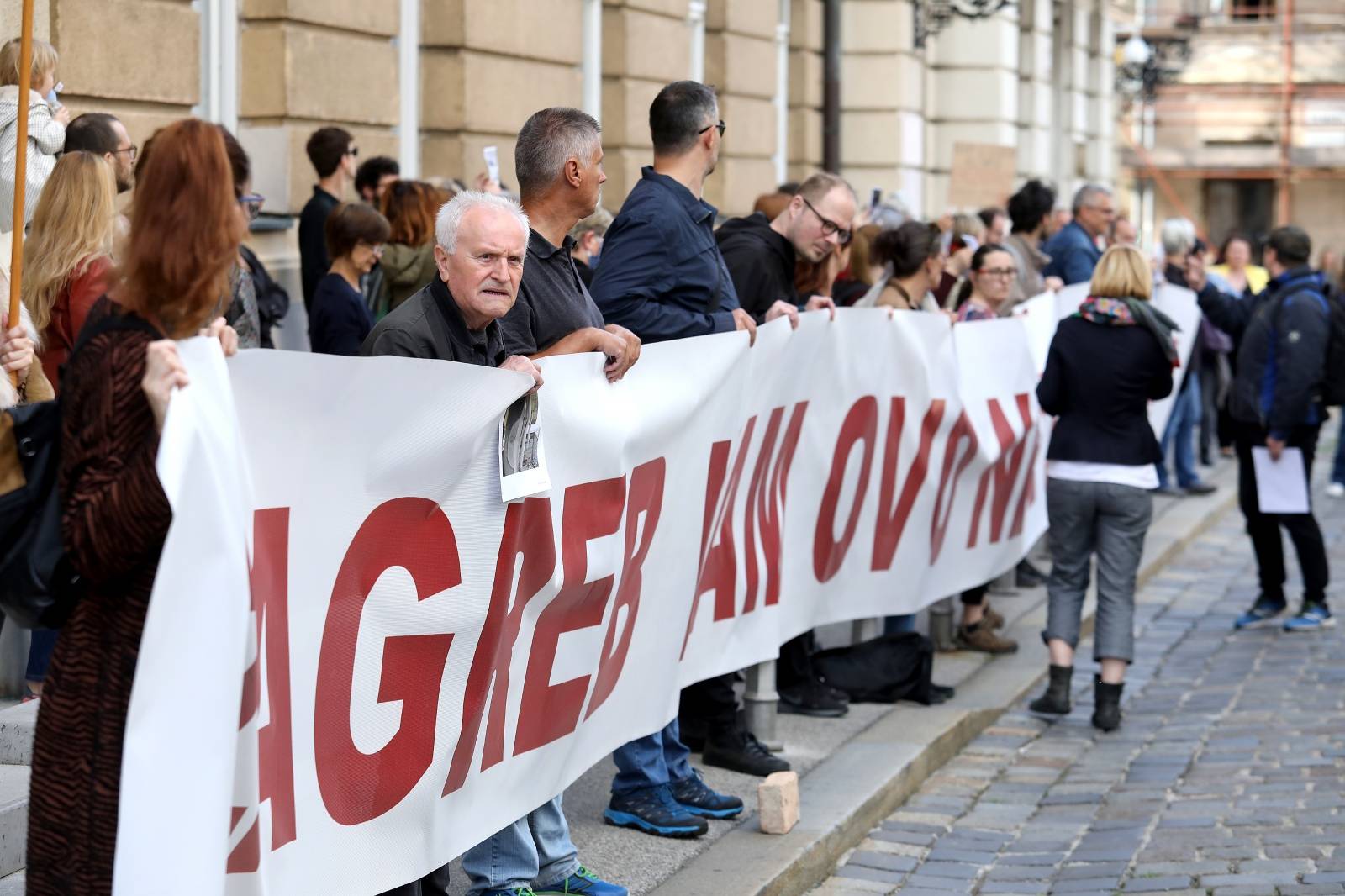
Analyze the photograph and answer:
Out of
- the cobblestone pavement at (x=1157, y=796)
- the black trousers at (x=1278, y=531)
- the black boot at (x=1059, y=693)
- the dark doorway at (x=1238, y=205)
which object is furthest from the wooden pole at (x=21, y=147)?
the dark doorway at (x=1238, y=205)

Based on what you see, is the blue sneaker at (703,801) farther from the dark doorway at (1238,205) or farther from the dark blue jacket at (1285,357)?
the dark doorway at (1238,205)

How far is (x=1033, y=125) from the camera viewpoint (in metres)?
26.2

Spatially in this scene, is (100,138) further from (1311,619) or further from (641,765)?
(1311,619)

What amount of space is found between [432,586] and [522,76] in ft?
28.7

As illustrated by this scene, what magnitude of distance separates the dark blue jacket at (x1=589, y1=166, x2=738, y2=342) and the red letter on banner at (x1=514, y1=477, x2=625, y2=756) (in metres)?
0.83

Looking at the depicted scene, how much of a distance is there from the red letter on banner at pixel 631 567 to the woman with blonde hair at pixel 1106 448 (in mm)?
3114

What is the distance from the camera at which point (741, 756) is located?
21.3 ft

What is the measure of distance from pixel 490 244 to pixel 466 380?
346 mm

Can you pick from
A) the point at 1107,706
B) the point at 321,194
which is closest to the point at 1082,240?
the point at 1107,706

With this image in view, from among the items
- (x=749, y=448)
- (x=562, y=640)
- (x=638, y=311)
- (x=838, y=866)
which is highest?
(x=638, y=311)

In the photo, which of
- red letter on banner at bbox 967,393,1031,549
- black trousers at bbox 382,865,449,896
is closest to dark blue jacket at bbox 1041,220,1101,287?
red letter on banner at bbox 967,393,1031,549

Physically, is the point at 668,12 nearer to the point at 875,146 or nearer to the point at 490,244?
the point at 875,146

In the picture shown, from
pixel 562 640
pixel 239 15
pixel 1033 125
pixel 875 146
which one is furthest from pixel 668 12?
pixel 1033 125

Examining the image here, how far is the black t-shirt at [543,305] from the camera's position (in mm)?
4984
